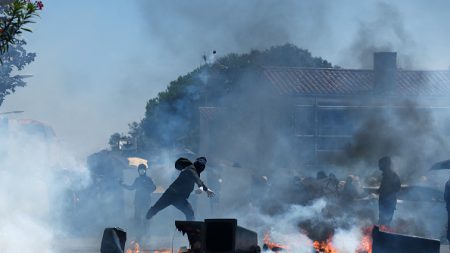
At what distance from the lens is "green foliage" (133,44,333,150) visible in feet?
153

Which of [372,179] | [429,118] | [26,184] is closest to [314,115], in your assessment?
[429,118]

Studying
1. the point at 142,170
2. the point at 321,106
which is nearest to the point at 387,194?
the point at 142,170

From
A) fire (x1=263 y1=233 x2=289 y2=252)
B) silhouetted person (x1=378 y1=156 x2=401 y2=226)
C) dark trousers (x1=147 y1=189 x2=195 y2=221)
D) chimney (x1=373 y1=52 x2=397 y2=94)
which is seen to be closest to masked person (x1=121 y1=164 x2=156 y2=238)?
dark trousers (x1=147 y1=189 x2=195 y2=221)

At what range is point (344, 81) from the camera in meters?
53.4

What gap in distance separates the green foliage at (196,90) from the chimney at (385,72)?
7590mm

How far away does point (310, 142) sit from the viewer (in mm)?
48062

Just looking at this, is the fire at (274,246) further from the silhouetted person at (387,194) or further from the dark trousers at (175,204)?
the silhouetted person at (387,194)

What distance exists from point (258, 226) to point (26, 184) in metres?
4.59

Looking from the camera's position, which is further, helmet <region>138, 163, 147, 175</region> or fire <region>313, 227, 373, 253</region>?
helmet <region>138, 163, 147, 175</region>

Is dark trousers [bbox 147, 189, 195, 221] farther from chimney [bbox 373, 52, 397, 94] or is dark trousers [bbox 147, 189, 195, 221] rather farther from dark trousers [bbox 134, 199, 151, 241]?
chimney [bbox 373, 52, 397, 94]

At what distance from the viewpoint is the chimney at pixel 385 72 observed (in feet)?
161

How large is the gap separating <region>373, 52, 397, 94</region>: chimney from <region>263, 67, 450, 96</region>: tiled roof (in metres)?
0.59

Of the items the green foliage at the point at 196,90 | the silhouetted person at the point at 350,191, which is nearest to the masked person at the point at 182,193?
the silhouetted person at the point at 350,191

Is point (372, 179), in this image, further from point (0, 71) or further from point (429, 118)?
point (0, 71)
